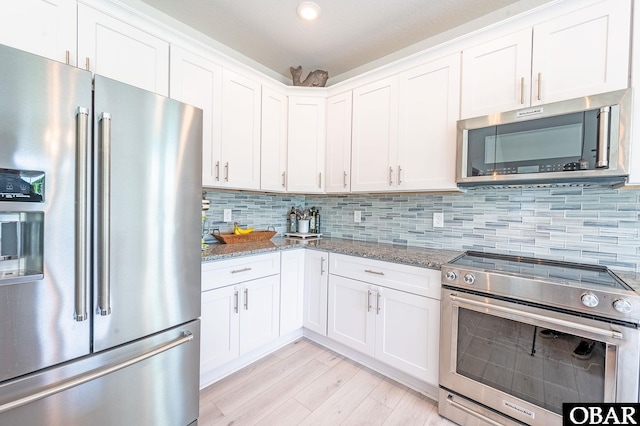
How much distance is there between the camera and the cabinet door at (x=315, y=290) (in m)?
2.25

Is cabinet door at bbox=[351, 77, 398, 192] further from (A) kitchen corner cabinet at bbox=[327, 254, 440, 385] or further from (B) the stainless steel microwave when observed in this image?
(A) kitchen corner cabinet at bbox=[327, 254, 440, 385]

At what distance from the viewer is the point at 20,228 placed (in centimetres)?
88

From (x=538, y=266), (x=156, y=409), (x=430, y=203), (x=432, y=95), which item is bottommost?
(x=156, y=409)

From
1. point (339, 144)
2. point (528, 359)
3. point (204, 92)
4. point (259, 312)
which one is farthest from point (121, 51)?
point (528, 359)

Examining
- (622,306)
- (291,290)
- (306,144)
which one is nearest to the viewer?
(622,306)

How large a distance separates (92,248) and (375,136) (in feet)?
6.47

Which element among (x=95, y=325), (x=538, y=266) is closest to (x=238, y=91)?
(x=95, y=325)

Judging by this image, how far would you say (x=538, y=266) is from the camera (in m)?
1.58

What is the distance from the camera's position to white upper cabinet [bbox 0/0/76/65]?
3.92ft

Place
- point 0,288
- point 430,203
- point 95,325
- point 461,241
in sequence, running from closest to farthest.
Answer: point 0,288, point 95,325, point 461,241, point 430,203

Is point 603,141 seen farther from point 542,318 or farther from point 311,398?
point 311,398

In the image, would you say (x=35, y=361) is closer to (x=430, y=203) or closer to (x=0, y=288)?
(x=0, y=288)

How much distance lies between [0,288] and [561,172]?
7.79 ft

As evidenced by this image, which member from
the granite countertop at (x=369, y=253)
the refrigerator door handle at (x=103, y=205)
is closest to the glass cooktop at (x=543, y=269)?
the granite countertop at (x=369, y=253)
